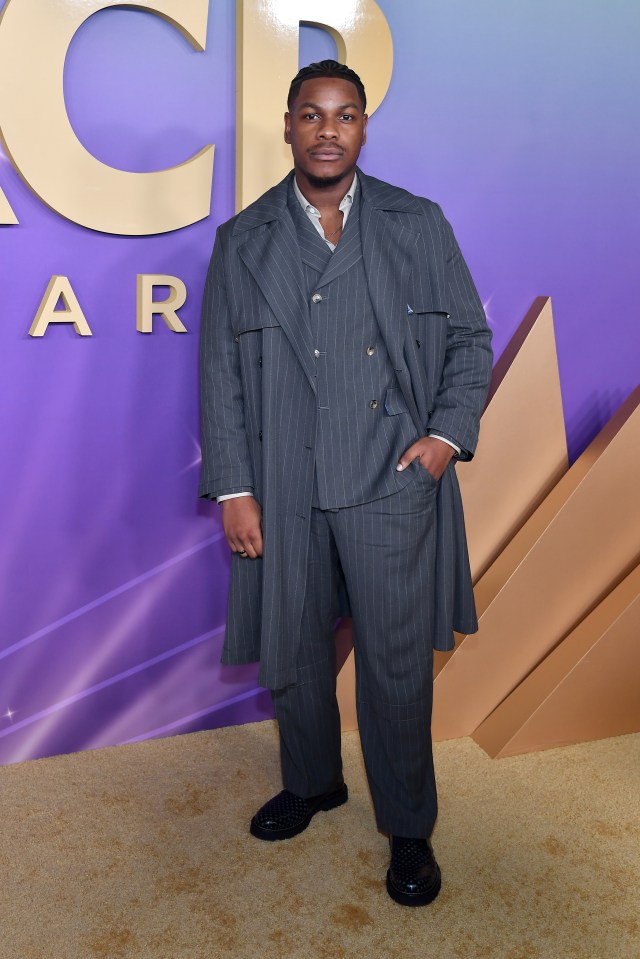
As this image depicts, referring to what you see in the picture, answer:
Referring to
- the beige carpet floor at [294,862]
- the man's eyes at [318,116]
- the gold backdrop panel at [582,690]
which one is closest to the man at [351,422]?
the man's eyes at [318,116]

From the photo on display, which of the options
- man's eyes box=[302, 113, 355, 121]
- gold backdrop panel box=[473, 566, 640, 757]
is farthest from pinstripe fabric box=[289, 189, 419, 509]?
gold backdrop panel box=[473, 566, 640, 757]

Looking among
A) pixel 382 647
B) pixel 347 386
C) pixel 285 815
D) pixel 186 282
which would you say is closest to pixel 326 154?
pixel 347 386

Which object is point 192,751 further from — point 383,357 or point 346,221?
point 346,221

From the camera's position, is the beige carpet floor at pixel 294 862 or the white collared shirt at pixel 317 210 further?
the white collared shirt at pixel 317 210

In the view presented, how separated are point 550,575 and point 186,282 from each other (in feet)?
4.18

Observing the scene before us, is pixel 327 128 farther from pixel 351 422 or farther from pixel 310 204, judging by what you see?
pixel 351 422

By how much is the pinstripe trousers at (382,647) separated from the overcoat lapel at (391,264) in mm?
232

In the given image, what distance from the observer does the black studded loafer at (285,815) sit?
208 centimetres

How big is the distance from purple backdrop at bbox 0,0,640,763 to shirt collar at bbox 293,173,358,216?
1.40 feet

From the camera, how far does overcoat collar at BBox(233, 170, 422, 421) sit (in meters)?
1.81

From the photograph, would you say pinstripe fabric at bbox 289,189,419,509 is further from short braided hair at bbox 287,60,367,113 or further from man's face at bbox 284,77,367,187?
short braided hair at bbox 287,60,367,113

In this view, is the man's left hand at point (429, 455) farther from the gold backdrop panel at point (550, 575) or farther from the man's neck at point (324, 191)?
the gold backdrop panel at point (550, 575)

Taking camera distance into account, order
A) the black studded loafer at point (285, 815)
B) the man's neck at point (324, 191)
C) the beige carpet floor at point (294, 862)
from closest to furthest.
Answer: the beige carpet floor at point (294, 862)
the man's neck at point (324, 191)
the black studded loafer at point (285, 815)

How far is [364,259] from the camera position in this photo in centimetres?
182
